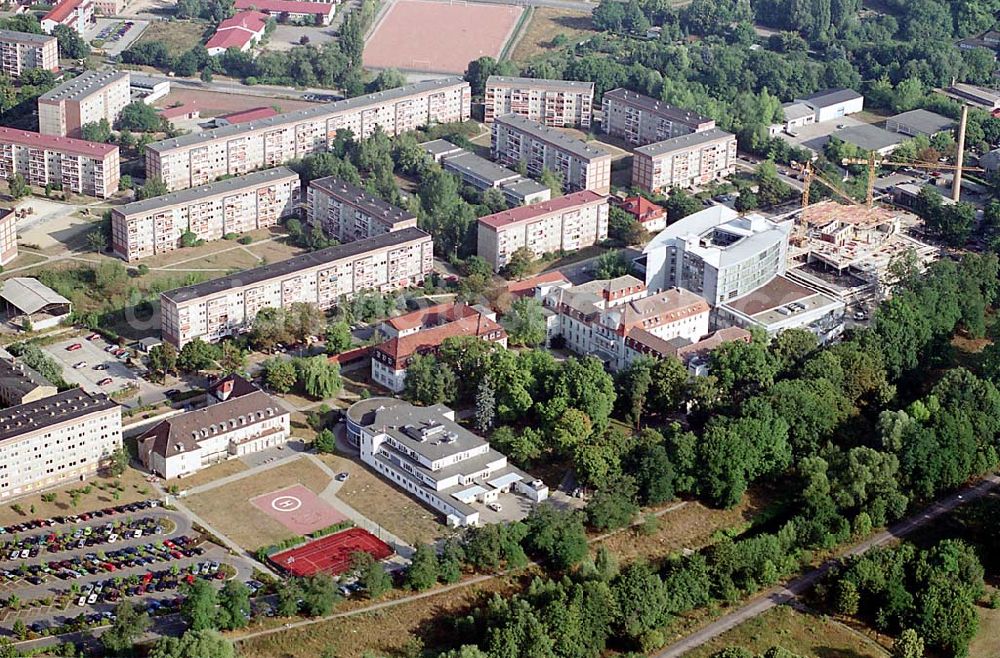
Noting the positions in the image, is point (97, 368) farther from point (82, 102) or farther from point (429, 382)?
point (82, 102)

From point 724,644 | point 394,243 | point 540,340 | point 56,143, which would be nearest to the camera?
point 724,644

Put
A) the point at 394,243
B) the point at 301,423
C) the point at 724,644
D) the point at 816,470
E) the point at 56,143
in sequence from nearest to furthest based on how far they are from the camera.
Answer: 1. the point at 724,644
2. the point at 816,470
3. the point at 301,423
4. the point at 394,243
5. the point at 56,143

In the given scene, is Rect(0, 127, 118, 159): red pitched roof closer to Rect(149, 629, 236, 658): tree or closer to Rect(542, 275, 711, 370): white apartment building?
Rect(542, 275, 711, 370): white apartment building

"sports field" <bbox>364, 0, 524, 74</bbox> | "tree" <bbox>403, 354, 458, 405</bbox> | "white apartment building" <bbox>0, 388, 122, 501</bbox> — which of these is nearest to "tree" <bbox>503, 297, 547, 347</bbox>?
"tree" <bbox>403, 354, 458, 405</bbox>

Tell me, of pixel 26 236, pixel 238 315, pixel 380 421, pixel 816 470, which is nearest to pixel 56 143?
pixel 26 236

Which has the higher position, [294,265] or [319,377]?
[294,265]

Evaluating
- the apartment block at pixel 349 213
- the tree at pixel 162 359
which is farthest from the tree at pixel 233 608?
the apartment block at pixel 349 213

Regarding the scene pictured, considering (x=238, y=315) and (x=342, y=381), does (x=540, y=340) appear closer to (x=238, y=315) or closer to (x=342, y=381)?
(x=342, y=381)

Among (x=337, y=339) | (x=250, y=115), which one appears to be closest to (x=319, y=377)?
(x=337, y=339)
